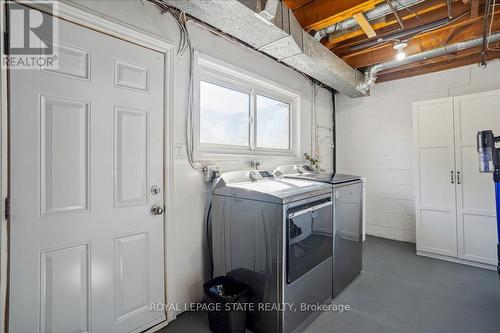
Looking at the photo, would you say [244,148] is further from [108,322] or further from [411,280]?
[411,280]

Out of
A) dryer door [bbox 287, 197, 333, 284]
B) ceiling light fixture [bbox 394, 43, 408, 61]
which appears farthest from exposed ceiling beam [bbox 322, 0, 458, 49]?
dryer door [bbox 287, 197, 333, 284]

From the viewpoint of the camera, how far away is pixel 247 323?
1.89 m

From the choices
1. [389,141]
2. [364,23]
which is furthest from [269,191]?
[389,141]

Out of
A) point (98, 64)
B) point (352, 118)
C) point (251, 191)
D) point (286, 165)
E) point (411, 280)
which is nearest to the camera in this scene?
point (98, 64)

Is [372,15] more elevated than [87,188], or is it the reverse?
[372,15]

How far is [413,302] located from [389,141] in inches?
101

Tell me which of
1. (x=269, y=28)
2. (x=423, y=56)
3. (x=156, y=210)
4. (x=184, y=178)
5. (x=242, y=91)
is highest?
(x=423, y=56)

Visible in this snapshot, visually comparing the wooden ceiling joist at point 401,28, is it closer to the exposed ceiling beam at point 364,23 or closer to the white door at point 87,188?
the exposed ceiling beam at point 364,23

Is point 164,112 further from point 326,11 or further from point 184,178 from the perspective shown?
point 326,11

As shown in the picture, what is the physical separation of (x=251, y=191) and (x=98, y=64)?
1.36 metres

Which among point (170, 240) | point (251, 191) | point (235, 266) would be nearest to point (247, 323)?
point (235, 266)

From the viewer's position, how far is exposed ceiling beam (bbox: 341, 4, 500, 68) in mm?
2631

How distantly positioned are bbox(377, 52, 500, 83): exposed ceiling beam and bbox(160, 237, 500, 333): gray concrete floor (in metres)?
2.71

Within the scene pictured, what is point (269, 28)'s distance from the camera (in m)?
2.00
